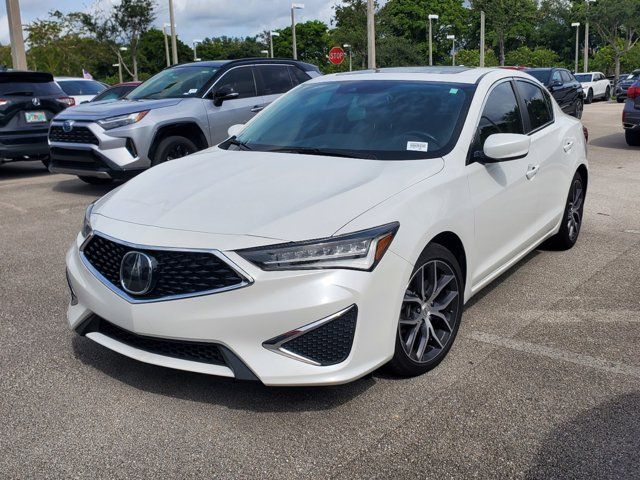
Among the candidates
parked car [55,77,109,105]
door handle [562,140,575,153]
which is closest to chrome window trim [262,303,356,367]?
door handle [562,140,575,153]

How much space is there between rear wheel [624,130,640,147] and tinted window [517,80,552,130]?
28.9ft

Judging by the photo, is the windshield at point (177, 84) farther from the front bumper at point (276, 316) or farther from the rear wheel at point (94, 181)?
the front bumper at point (276, 316)

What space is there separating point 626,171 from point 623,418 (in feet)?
27.4

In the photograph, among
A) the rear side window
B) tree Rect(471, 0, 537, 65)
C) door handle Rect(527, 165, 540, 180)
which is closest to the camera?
door handle Rect(527, 165, 540, 180)

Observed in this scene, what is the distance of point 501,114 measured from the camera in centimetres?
476

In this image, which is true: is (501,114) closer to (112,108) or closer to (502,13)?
(112,108)

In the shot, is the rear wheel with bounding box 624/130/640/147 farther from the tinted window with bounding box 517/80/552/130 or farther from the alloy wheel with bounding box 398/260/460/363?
the alloy wheel with bounding box 398/260/460/363

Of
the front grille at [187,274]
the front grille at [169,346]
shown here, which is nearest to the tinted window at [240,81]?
the front grille at [169,346]

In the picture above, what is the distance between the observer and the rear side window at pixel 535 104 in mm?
5273

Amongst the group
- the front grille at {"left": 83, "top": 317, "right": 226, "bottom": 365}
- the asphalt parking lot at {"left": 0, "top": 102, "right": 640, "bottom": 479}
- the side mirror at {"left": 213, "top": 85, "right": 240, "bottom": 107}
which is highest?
the side mirror at {"left": 213, "top": 85, "right": 240, "bottom": 107}

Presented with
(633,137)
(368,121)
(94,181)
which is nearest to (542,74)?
(633,137)

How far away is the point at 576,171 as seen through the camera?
598 cm

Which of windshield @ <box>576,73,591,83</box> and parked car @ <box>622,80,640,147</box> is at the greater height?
windshield @ <box>576,73,591,83</box>

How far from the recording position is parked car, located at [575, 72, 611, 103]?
32.5 meters
